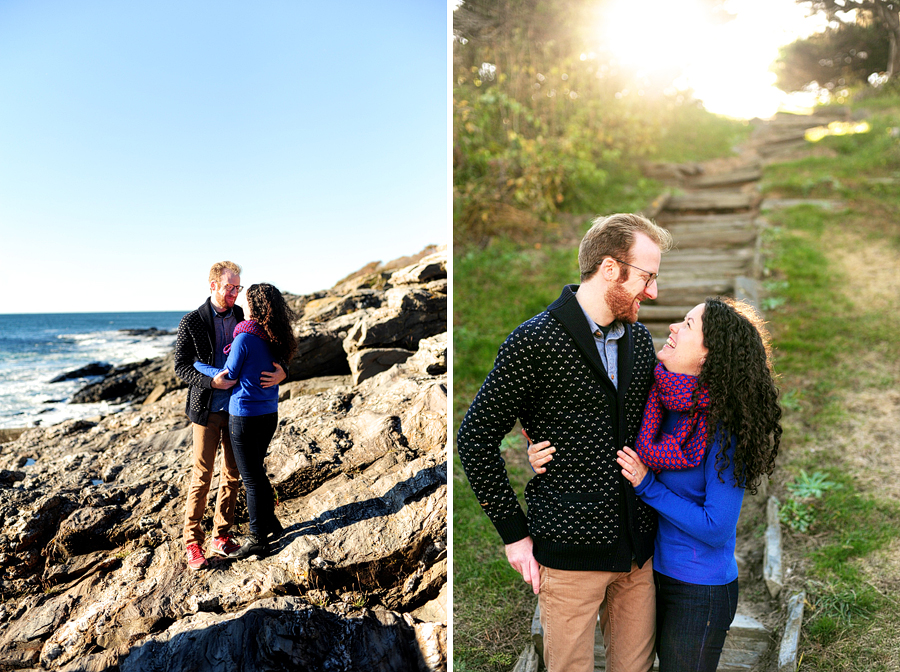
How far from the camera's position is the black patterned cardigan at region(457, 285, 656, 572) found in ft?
6.42

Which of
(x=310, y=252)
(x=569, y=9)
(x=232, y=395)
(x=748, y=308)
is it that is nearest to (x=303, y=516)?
(x=232, y=395)

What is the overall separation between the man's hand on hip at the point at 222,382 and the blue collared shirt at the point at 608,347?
5.38 feet

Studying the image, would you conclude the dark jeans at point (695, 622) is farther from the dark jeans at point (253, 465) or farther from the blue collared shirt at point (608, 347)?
the dark jeans at point (253, 465)

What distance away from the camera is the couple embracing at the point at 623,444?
1964 millimetres

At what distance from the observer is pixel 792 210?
26.0ft

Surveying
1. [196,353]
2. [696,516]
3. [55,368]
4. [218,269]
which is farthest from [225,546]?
[696,516]

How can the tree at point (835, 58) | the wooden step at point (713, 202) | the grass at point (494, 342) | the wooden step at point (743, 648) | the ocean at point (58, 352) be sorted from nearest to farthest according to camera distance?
1. the ocean at point (58, 352)
2. the wooden step at point (743, 648)
3. the grass at point (494, 342)
4. the wooden step at point (713, 202)
5. the tree at point (835, 58)

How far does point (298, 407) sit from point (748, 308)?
205 centimetres

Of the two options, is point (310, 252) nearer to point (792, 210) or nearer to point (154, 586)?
point (154, 586)

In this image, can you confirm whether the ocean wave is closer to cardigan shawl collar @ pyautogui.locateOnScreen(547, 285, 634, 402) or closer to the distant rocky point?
the distant rocky point

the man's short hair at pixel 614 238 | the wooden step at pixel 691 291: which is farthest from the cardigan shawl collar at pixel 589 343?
the wooden step at pixel 691 291

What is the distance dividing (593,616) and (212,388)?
6.06 ft

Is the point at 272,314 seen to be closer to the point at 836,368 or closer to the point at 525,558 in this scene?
the point at 525,558

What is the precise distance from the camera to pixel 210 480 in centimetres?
277
